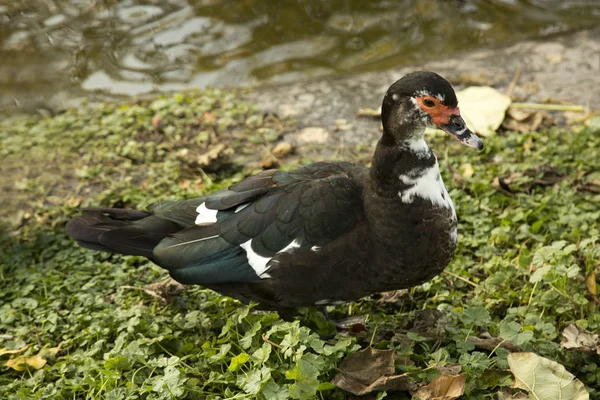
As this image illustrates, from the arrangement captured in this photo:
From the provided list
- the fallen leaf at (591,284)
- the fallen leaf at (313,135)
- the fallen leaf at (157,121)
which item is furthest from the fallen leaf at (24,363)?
the fallen leaf at (591,284)

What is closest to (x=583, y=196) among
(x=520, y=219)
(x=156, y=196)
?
(x=520, y=219)

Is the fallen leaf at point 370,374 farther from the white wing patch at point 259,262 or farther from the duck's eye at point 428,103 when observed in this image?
the duck's eye at point 428,103

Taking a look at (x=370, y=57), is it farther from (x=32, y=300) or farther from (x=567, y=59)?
(x=32, y=300)

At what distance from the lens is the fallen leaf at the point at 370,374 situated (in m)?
2.55

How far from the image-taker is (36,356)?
3.10 meters

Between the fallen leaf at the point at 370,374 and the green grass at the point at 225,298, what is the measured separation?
0.17 ft

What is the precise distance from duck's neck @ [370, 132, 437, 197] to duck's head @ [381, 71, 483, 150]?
1.0 inches

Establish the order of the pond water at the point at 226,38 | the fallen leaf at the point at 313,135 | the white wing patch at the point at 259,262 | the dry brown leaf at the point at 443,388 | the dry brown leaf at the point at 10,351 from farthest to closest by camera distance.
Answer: the pond water at the point at 226,38, the fallen leaf at the point at 313,135, the dry brown leaf at the point at 10,351, the white wing patch at the point at 259,262, the dry brown leaf at the point at 443,388

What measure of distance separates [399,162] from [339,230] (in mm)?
360

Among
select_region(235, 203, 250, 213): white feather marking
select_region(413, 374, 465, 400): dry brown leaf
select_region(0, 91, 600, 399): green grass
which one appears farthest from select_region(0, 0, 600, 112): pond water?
select_region(413, 374, 465, 400): dry brown leaf

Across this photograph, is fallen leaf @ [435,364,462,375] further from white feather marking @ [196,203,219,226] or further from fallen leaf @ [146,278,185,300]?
fallen leaf @ [146,278,185,300]

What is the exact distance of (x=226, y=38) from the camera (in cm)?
602

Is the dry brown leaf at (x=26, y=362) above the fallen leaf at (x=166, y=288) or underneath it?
above

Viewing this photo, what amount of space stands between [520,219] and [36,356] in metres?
2.33
